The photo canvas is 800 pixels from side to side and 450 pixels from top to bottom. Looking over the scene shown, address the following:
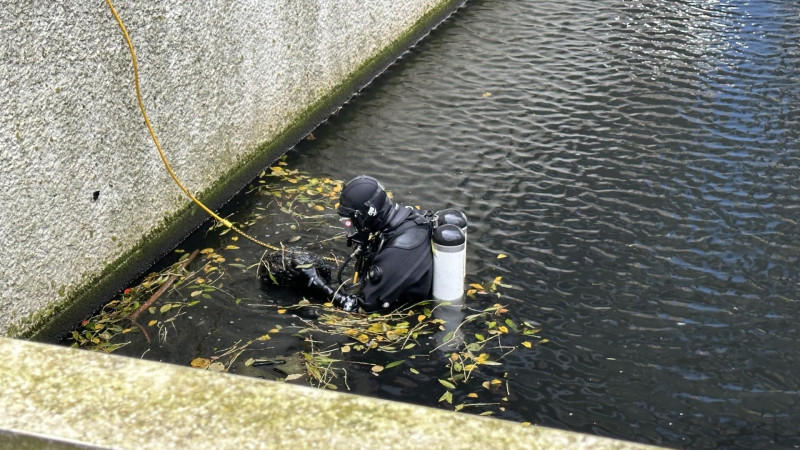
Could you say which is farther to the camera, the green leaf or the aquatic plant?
the green leaf

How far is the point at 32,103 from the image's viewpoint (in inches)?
266

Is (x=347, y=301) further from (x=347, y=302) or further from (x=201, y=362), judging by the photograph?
(x=201, y=362)

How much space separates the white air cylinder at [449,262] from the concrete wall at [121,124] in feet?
9.95

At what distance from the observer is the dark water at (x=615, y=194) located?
649 cm

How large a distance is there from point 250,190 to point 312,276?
252cm

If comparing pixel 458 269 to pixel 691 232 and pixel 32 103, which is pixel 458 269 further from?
pixel 32 103

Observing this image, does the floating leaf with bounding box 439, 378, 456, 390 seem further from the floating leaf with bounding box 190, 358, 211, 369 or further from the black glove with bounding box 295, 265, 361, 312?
the floating leaf with bounding box 190, 358, 211, 369

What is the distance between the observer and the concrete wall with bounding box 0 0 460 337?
674cm

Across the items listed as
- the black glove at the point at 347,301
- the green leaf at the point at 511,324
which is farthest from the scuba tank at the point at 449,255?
the black glove at the point at 347,301

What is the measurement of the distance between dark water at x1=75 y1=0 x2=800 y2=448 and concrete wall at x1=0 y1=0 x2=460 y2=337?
2.64 feet

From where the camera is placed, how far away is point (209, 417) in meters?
3.78

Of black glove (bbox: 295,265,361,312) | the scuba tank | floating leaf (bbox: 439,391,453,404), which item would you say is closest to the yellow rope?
black glove (bbox: 295,265,361,312)

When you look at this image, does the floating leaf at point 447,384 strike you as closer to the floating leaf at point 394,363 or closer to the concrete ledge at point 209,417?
the floating leaf at point 394,363

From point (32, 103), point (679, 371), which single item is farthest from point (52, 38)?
point (679, 371)
